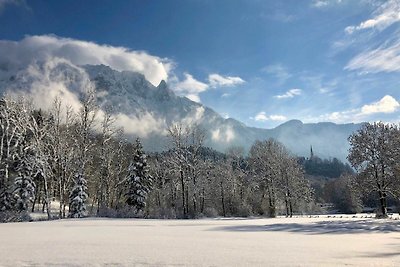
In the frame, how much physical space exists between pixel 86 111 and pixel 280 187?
2856 centimetres

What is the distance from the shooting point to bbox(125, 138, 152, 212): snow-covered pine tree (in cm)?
4984

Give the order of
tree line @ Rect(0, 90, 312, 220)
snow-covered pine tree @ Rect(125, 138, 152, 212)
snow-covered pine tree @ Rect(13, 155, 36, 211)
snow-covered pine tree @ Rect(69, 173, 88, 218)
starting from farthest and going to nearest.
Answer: snow-covered pine tree @ Rect(125, 138, 152, 212), snow-covered pine tree @ Rect(13, 155, 36, 211), snow-covered pine tree @ Rect(69, 173, 88, 218), tree line @ Rect(0, 90, 312, 220)

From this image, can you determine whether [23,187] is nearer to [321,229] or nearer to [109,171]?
[109,171]

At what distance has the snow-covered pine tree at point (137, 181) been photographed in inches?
1962

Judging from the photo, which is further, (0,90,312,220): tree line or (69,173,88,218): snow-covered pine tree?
(69,173,88,218): snow-covered pine tree

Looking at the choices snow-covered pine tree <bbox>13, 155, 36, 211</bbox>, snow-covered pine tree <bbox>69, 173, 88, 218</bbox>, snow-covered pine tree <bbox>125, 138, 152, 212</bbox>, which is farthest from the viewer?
snow-covered pine tree <bbox>125, 138, 152, 212</bbox>

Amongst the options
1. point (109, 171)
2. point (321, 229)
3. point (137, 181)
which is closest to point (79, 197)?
point (109, 171)

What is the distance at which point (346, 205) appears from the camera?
274ft

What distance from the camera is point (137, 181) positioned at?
50.5 meters

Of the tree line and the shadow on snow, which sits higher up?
the tree line

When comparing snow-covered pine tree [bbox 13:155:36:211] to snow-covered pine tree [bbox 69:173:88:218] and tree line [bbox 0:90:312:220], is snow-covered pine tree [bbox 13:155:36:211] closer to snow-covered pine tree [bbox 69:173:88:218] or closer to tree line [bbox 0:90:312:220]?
tree line [bbox 0:90:312:220]

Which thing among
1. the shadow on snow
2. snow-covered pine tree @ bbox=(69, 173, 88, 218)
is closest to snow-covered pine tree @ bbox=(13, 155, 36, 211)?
snow-covered pine tree @ bbox=(69, 173, 88, 218)

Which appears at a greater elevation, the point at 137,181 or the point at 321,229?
the point at 137,181

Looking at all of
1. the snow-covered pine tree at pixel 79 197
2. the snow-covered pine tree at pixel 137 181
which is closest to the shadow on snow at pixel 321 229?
the snow-covered pine tree at pixel 79 197
